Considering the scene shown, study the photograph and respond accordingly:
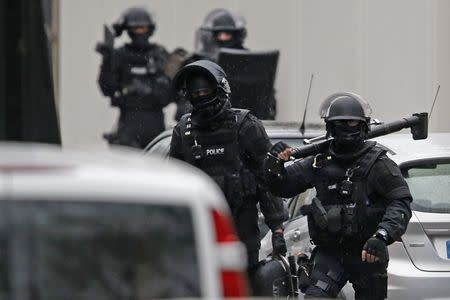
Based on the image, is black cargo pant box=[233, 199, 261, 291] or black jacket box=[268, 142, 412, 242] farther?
black cargo pant box=[233, 199, 261, 291]

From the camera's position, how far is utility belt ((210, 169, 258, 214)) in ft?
30.5

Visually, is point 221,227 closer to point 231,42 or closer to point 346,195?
point 346,195

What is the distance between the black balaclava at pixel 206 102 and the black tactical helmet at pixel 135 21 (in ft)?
29.4

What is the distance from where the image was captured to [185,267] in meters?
4.85

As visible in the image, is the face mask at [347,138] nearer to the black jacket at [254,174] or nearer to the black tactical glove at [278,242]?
the black jacket at [254,174]

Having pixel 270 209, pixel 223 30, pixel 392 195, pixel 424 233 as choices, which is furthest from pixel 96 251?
pixel 223 30

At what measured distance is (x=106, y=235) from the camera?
4.81 m

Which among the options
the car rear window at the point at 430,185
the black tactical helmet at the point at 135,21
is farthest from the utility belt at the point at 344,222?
the black tactical helmet at the point at 135,21

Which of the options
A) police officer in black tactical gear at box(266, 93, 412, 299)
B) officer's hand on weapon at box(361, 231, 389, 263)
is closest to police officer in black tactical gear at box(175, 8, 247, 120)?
police officer in black tactical gear at box(266, 93, 412, 299)

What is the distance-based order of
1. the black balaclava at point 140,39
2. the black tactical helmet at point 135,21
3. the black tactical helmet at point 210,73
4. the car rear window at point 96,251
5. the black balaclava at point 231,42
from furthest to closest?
the black tactical helmet at point 135,21 < the black balaclava at point 140,39 < the black balaclava at point 231,42 < the black tactical helmet at point 210,73 < the car rear window at point 96,251

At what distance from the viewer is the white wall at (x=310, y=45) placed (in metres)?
21.2

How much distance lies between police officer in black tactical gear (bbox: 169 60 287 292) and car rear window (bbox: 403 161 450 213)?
2.89 ft

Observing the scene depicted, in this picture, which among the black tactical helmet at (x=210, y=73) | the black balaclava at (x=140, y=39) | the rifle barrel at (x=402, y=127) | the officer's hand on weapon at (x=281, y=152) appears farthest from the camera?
the black balaclava at (x=140, y=39)

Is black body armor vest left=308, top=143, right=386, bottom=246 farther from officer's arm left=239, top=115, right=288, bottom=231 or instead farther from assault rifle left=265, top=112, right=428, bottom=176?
officer's arm left=239, top=115, right=288, bottom=231
